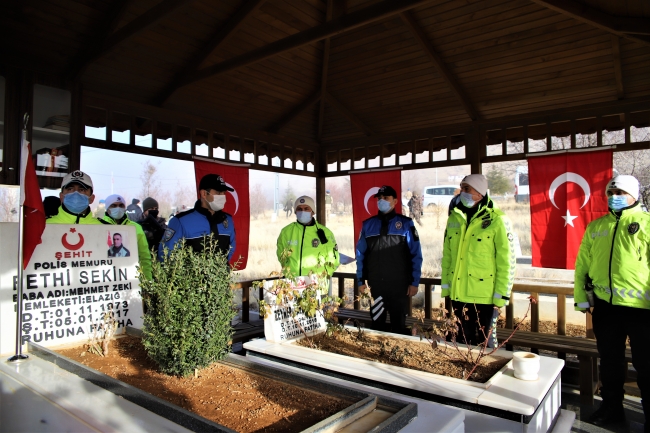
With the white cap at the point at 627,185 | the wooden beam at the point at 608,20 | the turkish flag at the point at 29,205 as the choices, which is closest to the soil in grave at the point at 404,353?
the white cap at the point at 627,185

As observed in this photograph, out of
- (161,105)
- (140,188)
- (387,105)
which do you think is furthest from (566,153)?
(140,188)

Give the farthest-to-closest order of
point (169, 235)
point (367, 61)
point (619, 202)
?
point (367, 61) < point (169, 235) < point (619, 202)

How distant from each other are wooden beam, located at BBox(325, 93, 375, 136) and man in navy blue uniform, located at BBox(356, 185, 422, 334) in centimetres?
212

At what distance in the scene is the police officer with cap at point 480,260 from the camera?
3.24 m

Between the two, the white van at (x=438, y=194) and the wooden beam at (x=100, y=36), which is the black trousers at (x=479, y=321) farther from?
the white van at (x=438, y=194)

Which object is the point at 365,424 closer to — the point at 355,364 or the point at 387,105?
the point at 355,364

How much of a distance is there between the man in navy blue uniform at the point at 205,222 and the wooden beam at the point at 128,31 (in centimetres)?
136

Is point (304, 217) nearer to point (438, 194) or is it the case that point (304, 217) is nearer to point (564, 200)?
point (564, 200)

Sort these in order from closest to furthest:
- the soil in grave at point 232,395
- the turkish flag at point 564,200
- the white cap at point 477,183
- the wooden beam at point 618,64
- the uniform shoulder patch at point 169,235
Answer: the soil in grave at point 232,395 → the white cap at point 477,183 → the uniform shoulder patch at point 169,235 → the wooden beam at point 618,64 → the turkish flag at point 564,200

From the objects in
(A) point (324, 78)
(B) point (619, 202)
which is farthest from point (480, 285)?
(A) point (324, 78)

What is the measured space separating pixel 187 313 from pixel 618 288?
2.86m

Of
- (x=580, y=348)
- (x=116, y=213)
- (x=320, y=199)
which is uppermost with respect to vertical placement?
(x=320, y=199)

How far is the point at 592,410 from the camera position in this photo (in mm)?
3572

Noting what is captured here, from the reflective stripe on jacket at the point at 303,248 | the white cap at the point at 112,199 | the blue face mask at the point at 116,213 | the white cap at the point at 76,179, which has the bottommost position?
the reflective stripe on jacket at the point at 303,248
